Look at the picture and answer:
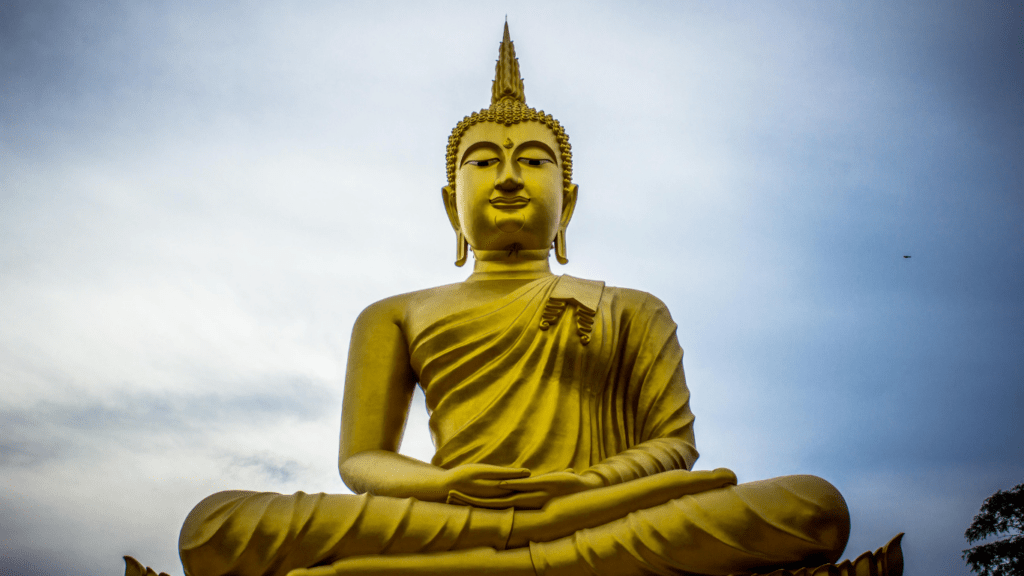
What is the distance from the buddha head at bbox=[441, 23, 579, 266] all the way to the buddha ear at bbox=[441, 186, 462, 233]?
0.04 meters

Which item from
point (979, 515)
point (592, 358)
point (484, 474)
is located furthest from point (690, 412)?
point (979, 515)

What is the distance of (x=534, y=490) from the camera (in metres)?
4.50

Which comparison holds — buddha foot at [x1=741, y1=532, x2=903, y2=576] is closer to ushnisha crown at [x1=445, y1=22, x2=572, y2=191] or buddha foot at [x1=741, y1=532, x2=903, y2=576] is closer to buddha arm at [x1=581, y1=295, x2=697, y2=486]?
buddha arm at [x1=581, y1=295, x2=697, y2=486]

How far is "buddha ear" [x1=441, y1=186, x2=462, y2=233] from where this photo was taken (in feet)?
22.1

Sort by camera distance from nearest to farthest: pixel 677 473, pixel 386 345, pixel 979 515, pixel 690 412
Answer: pixel 677 473 → pixel 690 412 → pixel 386 345 → pixel 979 515

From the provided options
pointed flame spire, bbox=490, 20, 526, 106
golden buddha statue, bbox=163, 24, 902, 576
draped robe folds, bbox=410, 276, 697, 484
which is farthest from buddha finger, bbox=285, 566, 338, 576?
pointed flame spire, bbox=490, 20, 526, 106

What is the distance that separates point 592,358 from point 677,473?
1.29 metres

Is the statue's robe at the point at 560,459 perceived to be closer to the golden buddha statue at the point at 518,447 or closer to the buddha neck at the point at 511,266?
the golden buddha statue at the point at 518,447

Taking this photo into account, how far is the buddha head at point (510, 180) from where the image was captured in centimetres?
615

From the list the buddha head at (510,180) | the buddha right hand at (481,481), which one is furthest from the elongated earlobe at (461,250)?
the buddha right hand at (481,481)

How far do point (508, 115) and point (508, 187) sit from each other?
1.92 feet

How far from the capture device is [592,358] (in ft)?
18.3

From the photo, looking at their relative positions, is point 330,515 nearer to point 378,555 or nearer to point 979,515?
point 378,555

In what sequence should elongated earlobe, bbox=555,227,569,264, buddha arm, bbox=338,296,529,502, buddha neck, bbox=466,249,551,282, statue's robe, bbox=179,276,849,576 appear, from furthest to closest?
elongated earlobe, bbox=555,227,569,264, buddha neck, bbox=466,249,551,282, buddha arm, bbox=338,296,529,502, statue's robe, bbox=179,276,849,576
